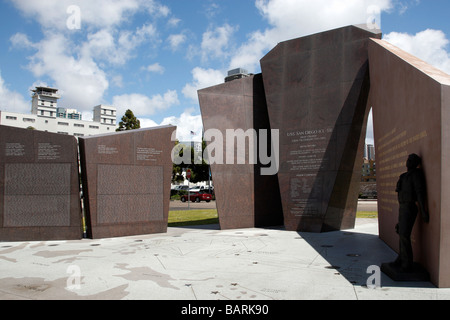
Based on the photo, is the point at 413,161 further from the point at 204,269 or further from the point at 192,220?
the point at 192,220

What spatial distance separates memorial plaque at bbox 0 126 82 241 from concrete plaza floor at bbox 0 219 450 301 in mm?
555

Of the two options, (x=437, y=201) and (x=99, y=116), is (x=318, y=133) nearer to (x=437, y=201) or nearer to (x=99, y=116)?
(x=437, y=201)

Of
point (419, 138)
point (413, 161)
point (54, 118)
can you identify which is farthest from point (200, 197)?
point (54, 118)

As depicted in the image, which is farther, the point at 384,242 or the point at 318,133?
the point at 318,133

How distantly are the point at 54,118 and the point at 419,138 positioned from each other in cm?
9253

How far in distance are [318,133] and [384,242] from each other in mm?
3864

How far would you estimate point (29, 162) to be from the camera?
10383 millimetres

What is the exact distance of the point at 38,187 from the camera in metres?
10.4

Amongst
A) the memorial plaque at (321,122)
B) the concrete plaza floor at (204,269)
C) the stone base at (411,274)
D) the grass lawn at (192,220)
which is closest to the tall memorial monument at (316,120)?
the memorial plaque at (321,122)

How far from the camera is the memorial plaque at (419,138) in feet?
16.5

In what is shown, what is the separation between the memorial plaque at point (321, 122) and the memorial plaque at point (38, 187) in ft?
22.0

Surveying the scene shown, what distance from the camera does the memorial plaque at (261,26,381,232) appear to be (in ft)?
36.1
